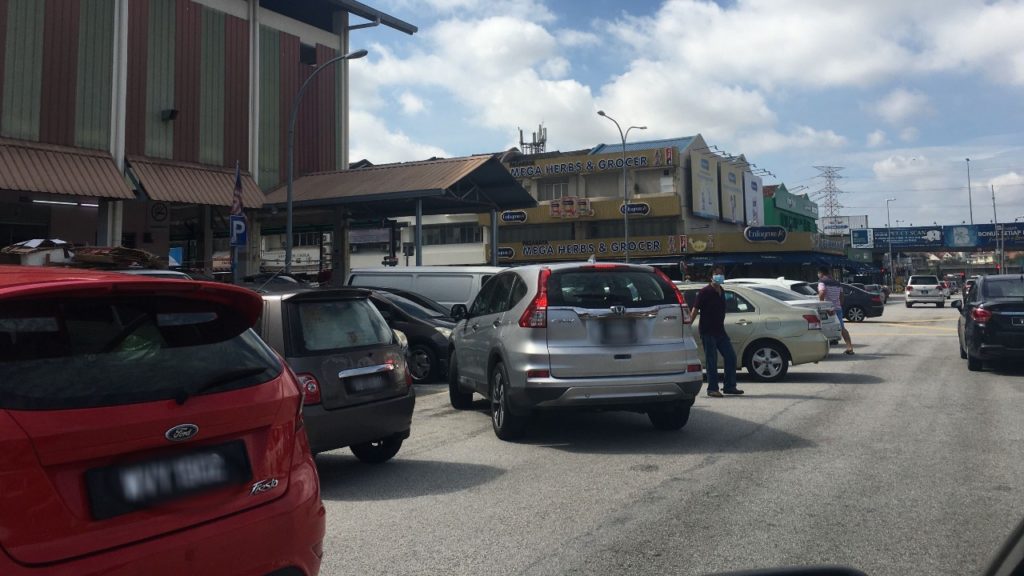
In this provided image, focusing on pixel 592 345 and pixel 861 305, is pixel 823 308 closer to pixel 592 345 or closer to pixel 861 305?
pixel 592 345

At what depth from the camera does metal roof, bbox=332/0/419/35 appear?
2801 cm

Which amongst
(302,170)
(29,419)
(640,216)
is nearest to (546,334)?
(29,419)

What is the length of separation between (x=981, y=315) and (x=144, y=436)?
42.5ft

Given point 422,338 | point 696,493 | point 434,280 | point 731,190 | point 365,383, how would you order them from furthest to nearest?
point 731,190 → point 434,280 → point 422,338 → point 365,383 → point 696,493

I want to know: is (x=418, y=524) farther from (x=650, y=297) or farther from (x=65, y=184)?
(x=65, y=184)

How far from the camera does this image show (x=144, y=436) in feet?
8.32

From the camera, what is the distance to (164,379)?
2721 millimetres

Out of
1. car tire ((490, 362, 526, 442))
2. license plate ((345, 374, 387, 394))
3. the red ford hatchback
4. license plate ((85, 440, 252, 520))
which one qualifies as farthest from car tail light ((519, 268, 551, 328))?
license plate ((85, 440, 252, 520))

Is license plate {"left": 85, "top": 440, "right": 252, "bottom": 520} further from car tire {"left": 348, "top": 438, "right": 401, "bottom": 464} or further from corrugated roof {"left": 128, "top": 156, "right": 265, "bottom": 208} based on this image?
corrugated roof {"left": 128, "top": 156, "right": 265, "bottom": 208}

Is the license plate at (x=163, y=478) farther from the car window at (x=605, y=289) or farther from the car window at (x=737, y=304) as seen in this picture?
the car window at (x=737, y=304)

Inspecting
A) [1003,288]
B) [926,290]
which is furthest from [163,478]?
[926,290]

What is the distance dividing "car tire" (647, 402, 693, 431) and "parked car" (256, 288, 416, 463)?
274cm

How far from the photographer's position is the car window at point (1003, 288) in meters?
12.9

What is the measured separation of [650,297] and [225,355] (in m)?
5.13
